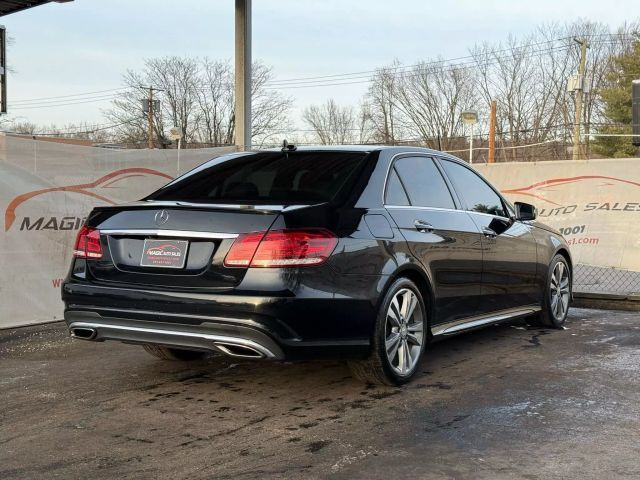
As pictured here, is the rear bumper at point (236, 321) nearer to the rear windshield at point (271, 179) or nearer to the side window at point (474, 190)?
the rear windshield at point (271, 179)


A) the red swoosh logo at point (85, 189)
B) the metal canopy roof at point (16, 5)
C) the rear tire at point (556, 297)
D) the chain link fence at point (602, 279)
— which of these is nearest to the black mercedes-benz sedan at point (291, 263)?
the rear tire at point (556, 297)

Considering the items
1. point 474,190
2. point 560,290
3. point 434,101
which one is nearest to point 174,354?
point 474,190

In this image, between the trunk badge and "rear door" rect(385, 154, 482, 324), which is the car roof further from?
the trunk badge

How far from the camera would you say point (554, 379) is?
5016 mm

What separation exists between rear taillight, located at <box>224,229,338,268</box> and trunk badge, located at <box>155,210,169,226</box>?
477 millimetres

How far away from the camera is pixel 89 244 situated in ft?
14.9

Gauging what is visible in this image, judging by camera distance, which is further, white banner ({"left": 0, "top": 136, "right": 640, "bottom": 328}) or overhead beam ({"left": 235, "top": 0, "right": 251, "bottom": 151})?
overhead beam ({"left": 235, "top": 0, "right": 251, "bottom": 151})

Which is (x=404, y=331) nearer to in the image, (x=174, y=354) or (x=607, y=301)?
(x=174, y=354)

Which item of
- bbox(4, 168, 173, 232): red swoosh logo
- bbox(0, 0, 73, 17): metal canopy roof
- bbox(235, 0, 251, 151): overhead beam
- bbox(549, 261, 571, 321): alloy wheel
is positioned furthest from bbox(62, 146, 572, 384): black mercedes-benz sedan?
bbox(0, 0, 73, 17): metal canopy roof

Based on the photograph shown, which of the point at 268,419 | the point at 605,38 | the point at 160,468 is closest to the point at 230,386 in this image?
the point at 268,419

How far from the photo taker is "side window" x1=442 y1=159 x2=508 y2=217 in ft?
19.0

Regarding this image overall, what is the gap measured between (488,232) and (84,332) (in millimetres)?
3150

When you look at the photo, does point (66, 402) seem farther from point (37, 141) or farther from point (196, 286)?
point (37, 141)

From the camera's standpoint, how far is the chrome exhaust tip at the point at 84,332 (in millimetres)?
4379
